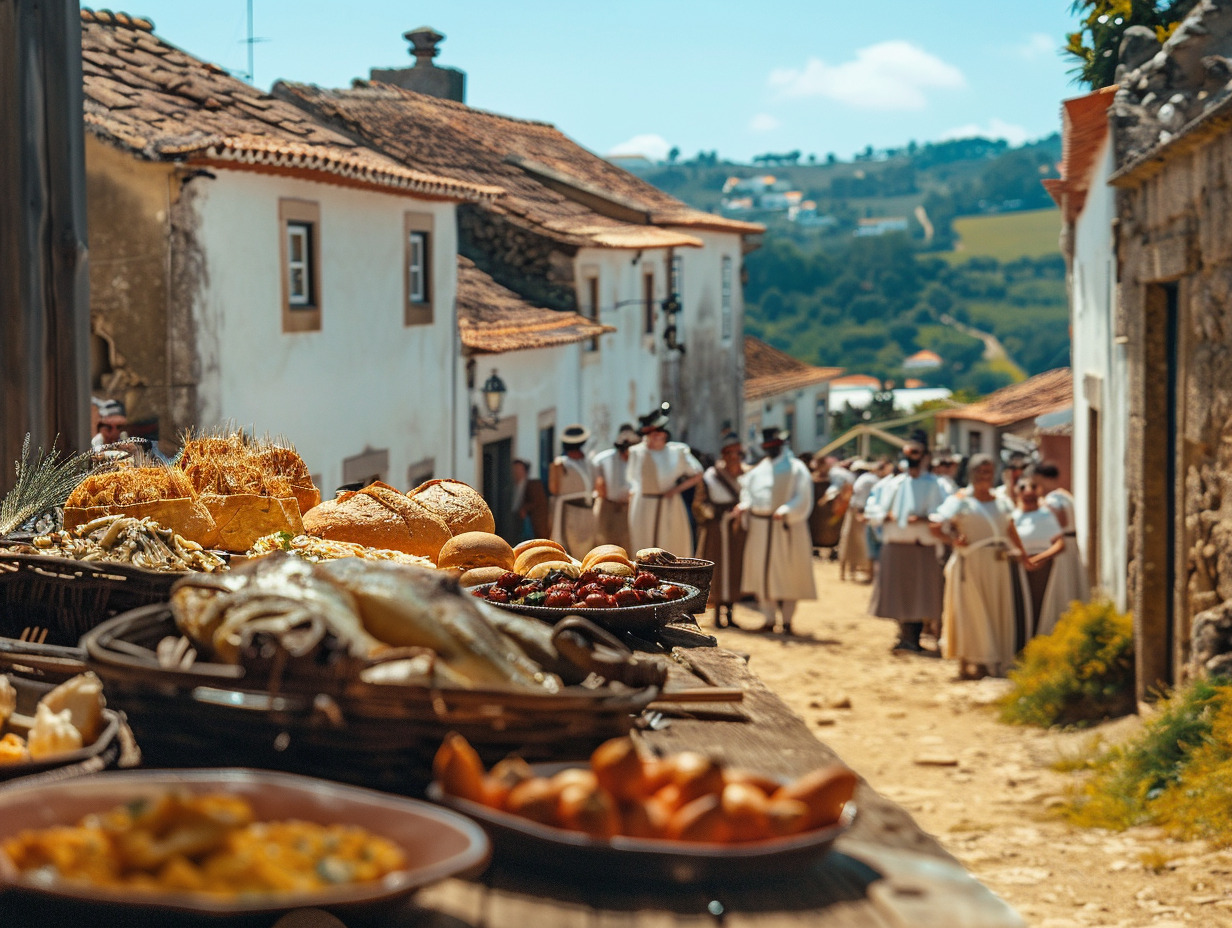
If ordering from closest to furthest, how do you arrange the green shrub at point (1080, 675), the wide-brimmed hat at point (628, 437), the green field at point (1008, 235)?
the green shrub at point (1080, 675)
the wide-brimmed hat at point (628, 437)
the green field at point (1008, 235)

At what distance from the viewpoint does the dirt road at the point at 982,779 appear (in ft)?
19.3

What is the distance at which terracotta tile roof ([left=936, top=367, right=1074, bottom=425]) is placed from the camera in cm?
2822

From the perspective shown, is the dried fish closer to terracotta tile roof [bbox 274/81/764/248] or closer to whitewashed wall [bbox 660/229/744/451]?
terracotta tile roof [bbox 274/81/764/248]

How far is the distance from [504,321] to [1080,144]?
8846 millimetres

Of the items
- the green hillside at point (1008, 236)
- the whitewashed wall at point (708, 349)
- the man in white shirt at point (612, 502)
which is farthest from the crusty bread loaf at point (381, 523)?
the green hillside at point (1008, 236)

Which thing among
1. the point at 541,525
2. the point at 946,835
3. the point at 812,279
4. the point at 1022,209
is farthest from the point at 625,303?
the point at 1022,209

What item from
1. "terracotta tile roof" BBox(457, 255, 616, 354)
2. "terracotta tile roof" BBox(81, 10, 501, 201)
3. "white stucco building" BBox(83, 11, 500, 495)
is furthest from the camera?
"terracotta tile roof" BBox(457, 255, 616, 354)

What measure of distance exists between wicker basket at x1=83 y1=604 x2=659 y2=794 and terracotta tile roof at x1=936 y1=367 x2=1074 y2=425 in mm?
26075

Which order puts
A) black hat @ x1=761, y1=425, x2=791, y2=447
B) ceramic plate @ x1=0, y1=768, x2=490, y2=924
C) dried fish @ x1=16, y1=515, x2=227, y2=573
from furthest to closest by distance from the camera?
black hat @ x1=761, y1=425, x2=791, y2=447 → dried fish @ x1=16, y1=515, x2=227, y2=573 → ceramic plate @ x1=0, y1=768, x2=490, y2=924

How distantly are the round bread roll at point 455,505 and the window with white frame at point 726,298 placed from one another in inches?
1055

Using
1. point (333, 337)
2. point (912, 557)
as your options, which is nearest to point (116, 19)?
point (333, 337)

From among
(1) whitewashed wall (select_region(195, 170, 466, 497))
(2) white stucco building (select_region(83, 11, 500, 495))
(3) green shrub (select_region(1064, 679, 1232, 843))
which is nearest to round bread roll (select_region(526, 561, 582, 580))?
(3) green shrub (select_region(1064, 679, 1232, 843))

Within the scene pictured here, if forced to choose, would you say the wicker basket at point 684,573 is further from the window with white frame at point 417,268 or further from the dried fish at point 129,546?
the window with white frame at point 417,268

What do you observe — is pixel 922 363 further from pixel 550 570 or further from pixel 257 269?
pixel 550 570
